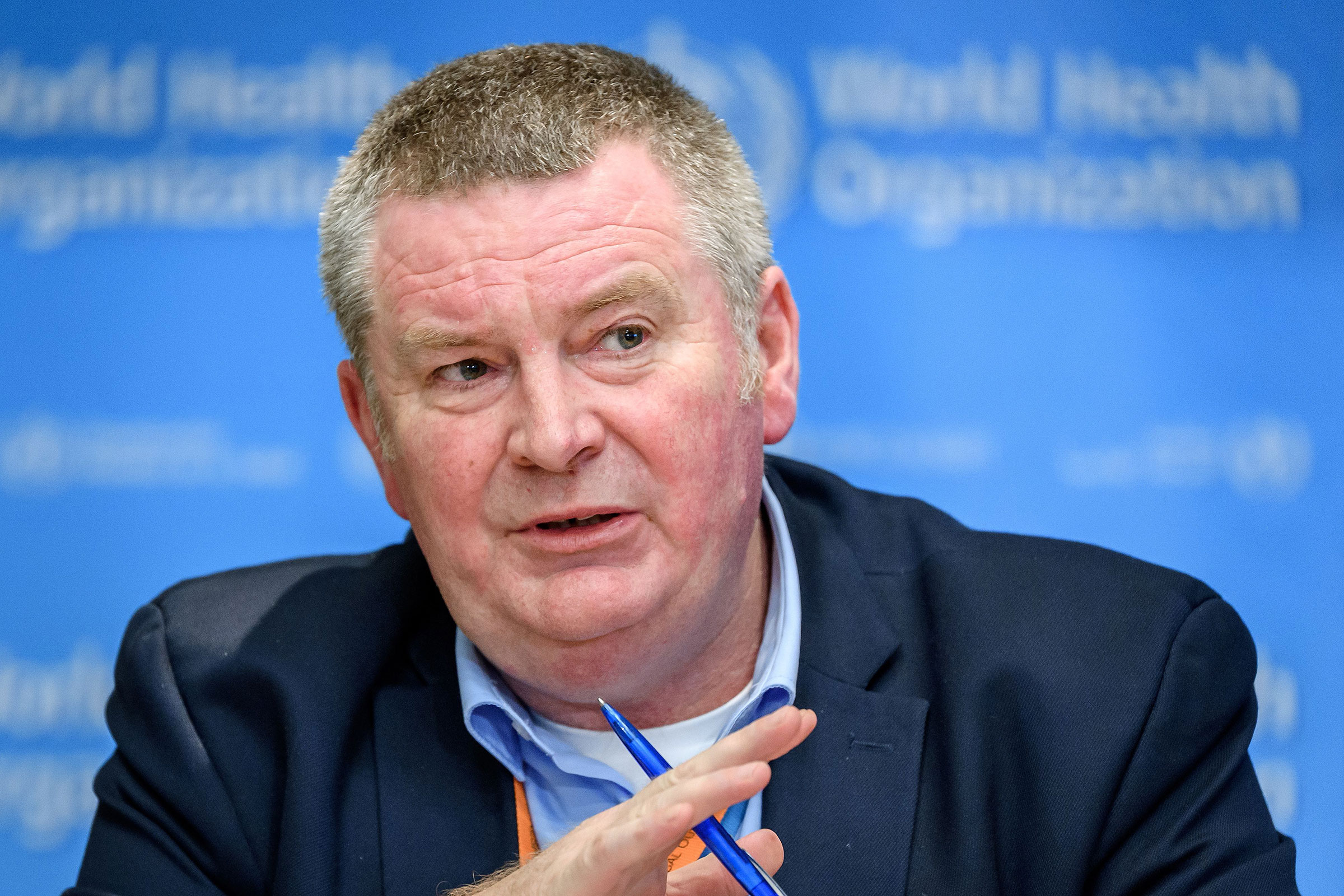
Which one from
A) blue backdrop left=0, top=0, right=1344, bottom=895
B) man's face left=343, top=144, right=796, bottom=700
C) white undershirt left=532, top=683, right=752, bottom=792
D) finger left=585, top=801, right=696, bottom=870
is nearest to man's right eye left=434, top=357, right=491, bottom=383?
man's face left=343, top=144, right=796, bottom=700

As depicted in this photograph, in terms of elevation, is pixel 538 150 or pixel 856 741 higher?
pixel 538 150

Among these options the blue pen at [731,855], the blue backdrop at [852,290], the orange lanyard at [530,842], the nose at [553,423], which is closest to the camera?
→ the blue pen at [731,855]

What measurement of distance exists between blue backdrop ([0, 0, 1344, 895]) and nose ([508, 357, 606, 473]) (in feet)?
4.50

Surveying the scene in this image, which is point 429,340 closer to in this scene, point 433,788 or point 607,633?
point 607,633

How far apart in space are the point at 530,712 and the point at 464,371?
0.63 m

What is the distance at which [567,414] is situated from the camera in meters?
1.81

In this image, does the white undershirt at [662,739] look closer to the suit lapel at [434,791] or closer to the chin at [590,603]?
the suit lapel at [434,791]

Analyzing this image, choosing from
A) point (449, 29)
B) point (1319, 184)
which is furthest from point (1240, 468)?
point (449, 29)

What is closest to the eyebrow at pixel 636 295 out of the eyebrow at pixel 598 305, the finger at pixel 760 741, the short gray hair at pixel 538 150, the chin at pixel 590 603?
the eyebrow at pixel 598 305

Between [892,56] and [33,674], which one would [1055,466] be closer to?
[892,56]

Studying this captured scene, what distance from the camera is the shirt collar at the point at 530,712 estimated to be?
2.07 meters

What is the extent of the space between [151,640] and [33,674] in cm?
120

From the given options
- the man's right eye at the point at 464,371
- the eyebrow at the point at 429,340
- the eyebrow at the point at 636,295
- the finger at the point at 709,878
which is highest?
the eyebrow at the point at 636,295

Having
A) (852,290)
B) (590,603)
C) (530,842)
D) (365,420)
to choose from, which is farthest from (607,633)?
(852,290)
